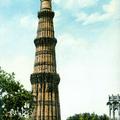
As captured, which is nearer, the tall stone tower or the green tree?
Answer: the green tree

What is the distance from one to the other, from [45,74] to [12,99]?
28484 millimetres

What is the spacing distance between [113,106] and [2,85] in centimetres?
996

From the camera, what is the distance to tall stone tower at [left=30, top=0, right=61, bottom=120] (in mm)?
69812

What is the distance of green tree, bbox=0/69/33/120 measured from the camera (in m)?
42.1

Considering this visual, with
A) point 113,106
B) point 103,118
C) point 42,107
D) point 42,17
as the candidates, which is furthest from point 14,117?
point 103,118

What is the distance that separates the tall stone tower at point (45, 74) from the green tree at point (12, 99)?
25.4 meters

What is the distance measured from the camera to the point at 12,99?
139ft

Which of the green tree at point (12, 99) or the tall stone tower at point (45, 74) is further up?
the tall stone tower at point (45, 74)

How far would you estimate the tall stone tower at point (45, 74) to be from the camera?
6981cm

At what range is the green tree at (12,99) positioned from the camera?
4206cm

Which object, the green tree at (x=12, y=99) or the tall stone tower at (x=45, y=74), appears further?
the tall stone tower at (x=45, y=74)

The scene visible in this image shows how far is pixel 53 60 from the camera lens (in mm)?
72938

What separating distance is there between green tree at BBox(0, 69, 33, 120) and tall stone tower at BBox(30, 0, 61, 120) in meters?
25.4

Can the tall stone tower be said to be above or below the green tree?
above
